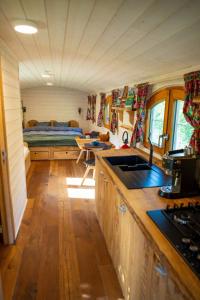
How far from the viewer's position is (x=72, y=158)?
19.2 ft

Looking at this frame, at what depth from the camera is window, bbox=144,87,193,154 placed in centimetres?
218

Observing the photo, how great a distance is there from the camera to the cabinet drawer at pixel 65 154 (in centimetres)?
575

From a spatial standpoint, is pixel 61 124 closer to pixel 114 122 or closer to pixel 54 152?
pixel 54 152

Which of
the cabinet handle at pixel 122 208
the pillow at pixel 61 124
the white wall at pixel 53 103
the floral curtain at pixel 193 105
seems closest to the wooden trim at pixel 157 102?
the floral curtain at pixel 193 105

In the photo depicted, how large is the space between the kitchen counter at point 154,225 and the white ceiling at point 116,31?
3.59 feet

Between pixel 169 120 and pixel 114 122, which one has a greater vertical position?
pixel 169 120

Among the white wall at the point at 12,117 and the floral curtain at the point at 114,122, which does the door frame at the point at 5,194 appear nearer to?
the white wall at the point at 12,117

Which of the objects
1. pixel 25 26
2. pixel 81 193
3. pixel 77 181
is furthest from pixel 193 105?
pixel 77 181

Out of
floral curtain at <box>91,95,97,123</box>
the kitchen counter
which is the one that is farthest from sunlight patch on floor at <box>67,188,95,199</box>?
floral curtain at <box>91,95,97,123</box>

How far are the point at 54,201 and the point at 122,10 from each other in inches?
111

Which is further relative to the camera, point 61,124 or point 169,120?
point 61,124

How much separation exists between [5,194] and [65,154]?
11.9ft

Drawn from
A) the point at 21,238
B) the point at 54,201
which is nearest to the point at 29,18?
the point at 21,238

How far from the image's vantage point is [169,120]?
239 cm
